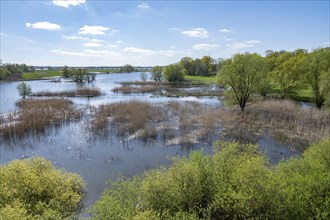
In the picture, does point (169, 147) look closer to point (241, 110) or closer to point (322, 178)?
point (322, 178)

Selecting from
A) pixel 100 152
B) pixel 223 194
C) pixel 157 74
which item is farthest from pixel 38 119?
pixel 157 74

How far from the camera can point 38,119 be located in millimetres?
36562

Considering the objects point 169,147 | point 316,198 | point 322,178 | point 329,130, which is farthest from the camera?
point 329,130

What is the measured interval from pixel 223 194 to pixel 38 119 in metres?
31.8

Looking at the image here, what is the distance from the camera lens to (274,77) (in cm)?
5562

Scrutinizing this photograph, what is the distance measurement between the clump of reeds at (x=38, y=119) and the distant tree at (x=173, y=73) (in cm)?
6407

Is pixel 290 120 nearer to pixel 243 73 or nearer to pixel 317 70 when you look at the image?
pixel 243 73

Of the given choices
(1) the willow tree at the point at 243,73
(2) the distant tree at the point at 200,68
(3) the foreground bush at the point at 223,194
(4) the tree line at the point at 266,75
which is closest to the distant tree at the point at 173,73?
(2) the distant tree at the point at 200,68

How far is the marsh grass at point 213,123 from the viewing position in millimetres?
31180

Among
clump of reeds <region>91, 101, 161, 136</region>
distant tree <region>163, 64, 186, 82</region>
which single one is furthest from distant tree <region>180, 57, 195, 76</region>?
clump of reeds <region>91, 101, 161, 136</region>

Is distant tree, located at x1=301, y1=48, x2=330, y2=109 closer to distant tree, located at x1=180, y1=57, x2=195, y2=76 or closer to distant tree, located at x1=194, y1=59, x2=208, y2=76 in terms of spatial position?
distant tree, located at x1=194, y1=59, x2=208, y2=76

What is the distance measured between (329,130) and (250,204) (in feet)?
79.7

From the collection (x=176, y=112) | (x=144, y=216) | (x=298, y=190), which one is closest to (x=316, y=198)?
(x=298, y=190)

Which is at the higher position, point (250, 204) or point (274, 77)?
point (274, 77)
